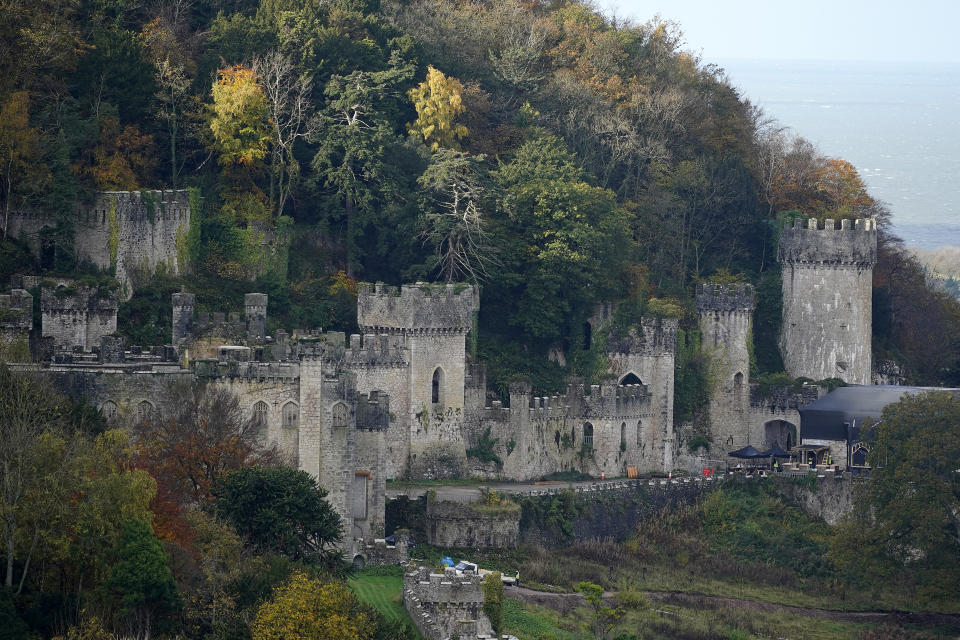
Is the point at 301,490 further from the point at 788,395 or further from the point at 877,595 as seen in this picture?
the point at 788,395

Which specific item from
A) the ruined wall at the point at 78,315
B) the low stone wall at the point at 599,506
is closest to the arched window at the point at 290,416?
the ruined wall at the point at 78,315

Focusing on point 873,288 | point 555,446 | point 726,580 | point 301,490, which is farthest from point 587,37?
point 301,490

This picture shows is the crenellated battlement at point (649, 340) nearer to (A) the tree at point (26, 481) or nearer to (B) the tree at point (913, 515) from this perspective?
(B) the tree at point (913, 515)

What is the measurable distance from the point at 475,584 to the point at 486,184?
24.1 meters

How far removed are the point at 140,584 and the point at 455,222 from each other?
1126 inches

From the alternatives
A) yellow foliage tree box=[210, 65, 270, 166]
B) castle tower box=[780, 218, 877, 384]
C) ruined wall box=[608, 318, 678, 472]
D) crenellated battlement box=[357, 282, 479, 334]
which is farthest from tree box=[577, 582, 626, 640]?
castle tower box=[780, 218, 877, 384]

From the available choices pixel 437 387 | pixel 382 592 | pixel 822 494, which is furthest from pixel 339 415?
pixel 822 494

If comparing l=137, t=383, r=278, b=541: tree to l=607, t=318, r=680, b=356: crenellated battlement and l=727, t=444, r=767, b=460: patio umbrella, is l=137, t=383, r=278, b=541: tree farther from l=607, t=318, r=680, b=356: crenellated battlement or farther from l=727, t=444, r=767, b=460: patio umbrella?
l=727, t=444, r=767, b=460: patio umbrella

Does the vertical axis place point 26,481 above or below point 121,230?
below

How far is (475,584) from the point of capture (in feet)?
212

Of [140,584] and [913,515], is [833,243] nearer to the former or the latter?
[913,515]

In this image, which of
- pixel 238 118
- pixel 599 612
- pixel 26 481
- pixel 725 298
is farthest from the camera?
pixel 725 298

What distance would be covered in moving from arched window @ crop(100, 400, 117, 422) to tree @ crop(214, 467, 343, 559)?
4.79 metres

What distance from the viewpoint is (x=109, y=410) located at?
222 ft
